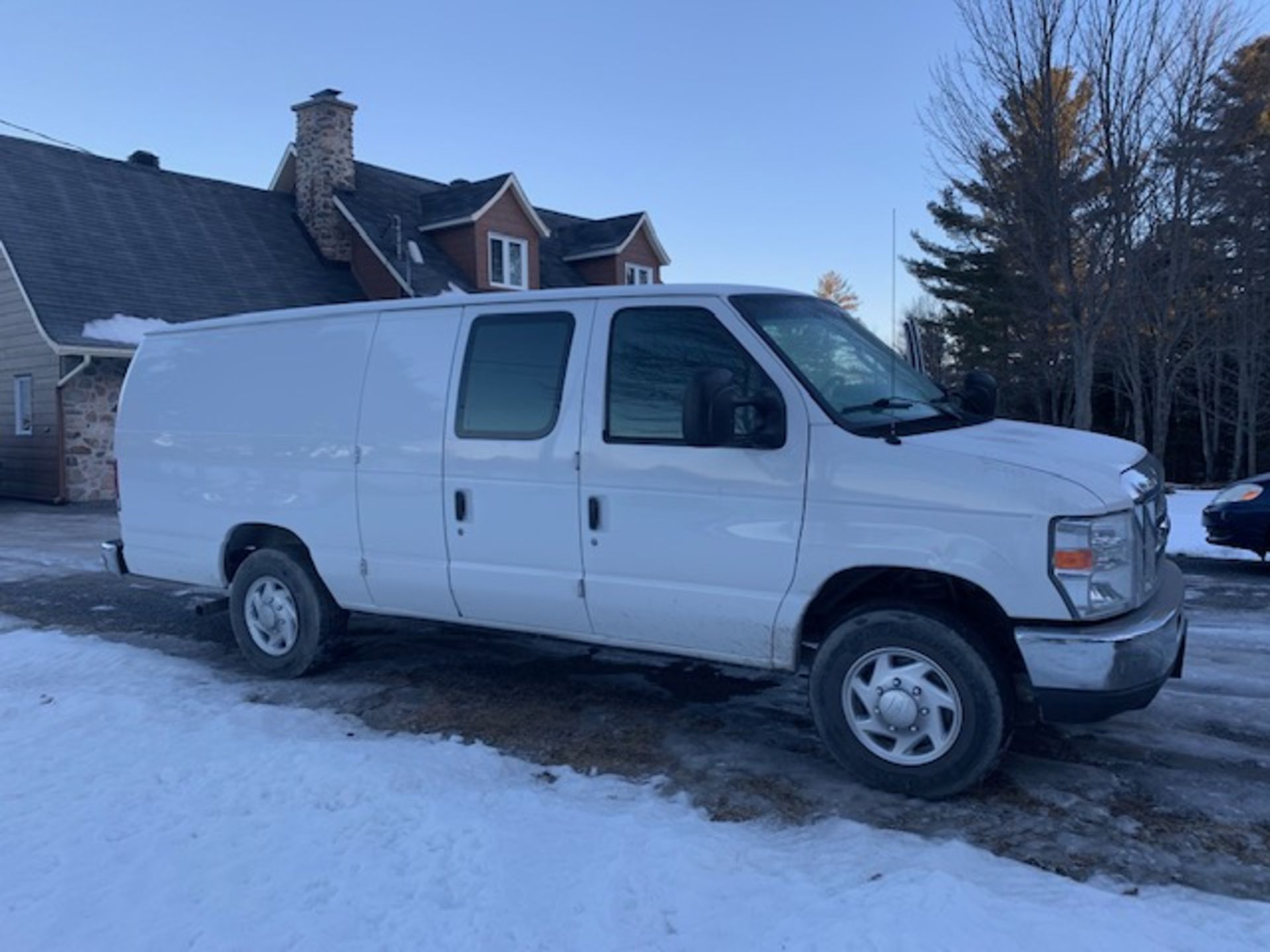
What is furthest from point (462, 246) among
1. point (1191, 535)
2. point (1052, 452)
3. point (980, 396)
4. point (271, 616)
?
point (1052, 452)

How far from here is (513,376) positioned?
4.95 metres

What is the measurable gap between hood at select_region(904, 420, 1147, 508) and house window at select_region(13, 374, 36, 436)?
18933 mm

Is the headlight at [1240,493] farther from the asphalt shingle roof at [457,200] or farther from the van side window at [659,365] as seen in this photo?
the asphalt shingle roof at [457,200]

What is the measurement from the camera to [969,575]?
3803 millimetres

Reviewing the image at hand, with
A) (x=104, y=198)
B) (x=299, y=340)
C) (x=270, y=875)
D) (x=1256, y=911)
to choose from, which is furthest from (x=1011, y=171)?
(x=104, y=198)

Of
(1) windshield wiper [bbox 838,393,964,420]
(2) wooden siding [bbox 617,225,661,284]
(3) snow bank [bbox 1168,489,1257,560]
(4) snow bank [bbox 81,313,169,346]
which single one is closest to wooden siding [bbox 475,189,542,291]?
(2) wooden siding [bbox 617,225,661,284]

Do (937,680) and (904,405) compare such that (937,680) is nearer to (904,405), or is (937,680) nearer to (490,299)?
(904,405)

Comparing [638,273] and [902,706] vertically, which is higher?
[638,273]

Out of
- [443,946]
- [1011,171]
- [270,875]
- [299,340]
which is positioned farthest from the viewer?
[1011,171]

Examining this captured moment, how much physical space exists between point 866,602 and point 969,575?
51 cm

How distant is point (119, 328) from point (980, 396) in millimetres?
17068

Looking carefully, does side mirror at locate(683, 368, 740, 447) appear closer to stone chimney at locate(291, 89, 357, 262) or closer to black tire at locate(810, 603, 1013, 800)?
black tire at locate(810, 603, 1013, 800)

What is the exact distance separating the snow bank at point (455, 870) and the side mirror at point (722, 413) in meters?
1.53

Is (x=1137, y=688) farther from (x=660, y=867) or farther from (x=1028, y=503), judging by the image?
(x=660, y=867)
